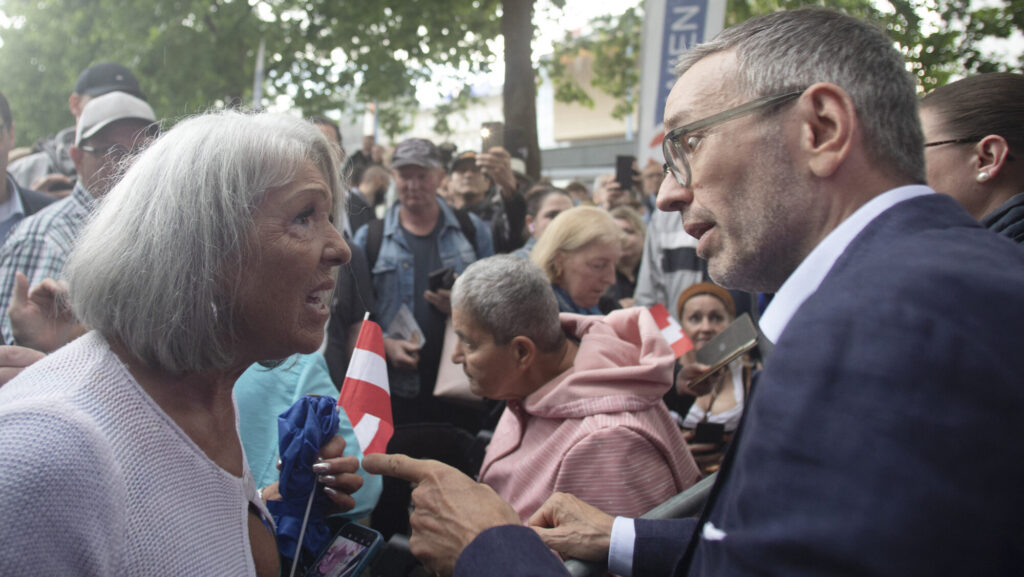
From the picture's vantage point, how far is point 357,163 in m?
8.15

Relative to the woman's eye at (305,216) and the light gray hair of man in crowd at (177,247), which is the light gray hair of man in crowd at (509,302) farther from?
the light gray hair of man in crowd at (177,247)

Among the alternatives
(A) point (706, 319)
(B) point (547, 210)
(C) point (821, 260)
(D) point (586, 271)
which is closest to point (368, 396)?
(C) point (821, 260)

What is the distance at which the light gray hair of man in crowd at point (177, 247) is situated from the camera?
4.49ft

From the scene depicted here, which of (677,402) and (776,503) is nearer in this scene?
(776,503)

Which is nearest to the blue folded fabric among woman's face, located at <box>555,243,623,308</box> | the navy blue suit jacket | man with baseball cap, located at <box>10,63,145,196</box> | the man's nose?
the man's nose

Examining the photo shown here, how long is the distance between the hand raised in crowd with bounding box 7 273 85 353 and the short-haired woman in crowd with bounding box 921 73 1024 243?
2.85 m

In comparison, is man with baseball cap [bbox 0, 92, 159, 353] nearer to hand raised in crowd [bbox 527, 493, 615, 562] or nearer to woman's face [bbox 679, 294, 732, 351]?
hand raised in crowd [bbox 527, 493, 615, 562]

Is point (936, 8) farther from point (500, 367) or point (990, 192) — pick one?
point (500, 367)

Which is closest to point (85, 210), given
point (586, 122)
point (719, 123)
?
point (719, 123)

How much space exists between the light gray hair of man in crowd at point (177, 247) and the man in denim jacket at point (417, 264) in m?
2.28

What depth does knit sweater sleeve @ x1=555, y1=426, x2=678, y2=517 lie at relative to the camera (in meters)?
2.11

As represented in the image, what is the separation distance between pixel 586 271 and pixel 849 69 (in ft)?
8.08

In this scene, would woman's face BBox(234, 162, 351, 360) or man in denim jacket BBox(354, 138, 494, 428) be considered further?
man in denim jacket BBox(354, 138, 494, 428)

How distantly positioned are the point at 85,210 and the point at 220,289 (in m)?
2.01
